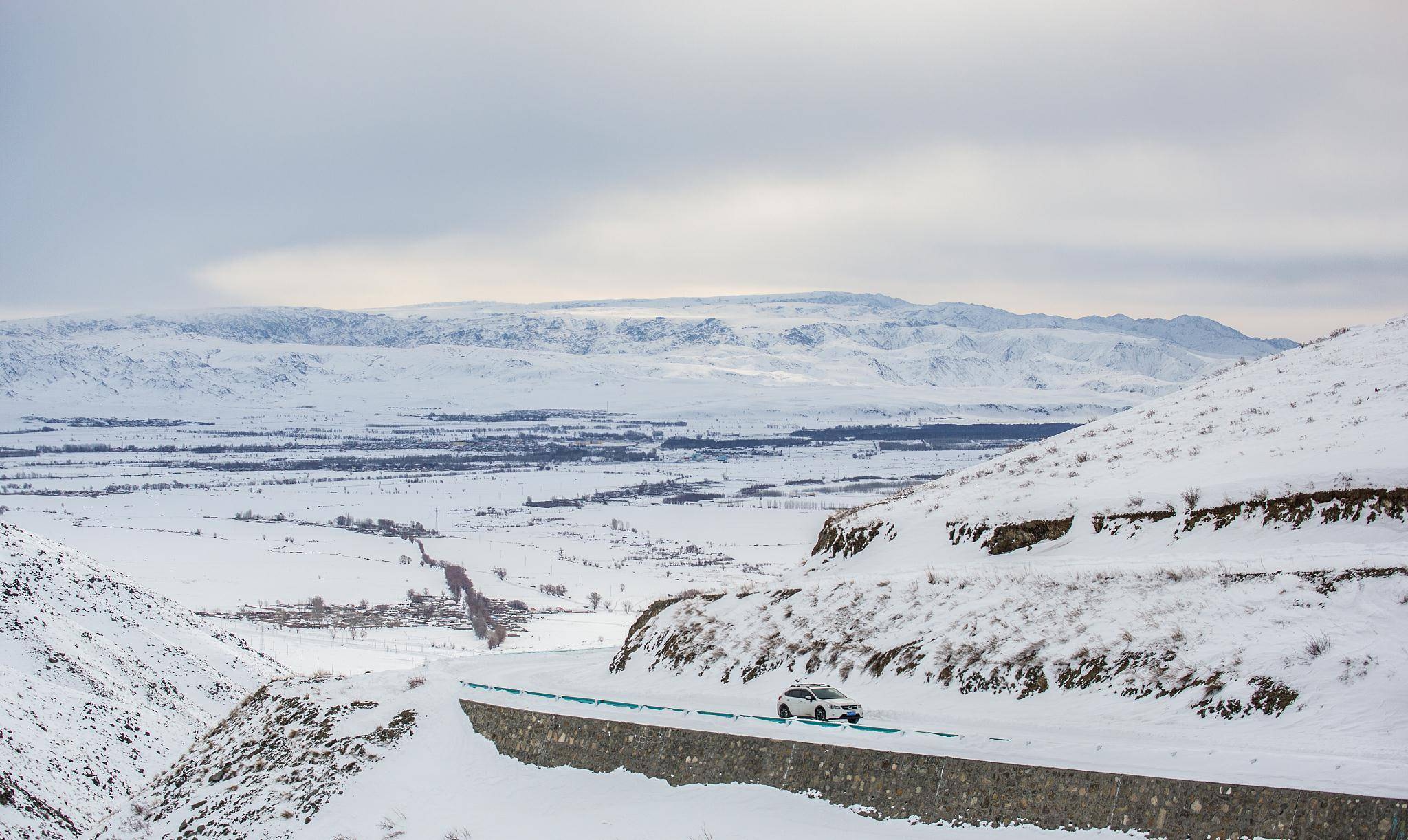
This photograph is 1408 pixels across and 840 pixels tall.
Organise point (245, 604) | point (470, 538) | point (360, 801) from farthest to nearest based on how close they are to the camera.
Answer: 1. point (470, 538)
2. point (245, 604)
3. point (360, 801)

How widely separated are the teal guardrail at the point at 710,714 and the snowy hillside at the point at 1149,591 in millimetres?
2000

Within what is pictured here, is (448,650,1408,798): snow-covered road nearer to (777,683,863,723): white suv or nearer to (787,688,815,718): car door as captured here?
(777,683,863,723): white suv

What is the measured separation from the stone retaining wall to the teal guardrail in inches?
34.9

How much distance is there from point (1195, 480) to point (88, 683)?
44.8m

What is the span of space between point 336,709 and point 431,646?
4851 centimetres

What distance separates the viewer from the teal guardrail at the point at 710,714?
20950 millimetres

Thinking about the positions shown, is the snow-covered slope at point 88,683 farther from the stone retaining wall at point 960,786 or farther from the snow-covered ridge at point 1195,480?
the snow-covered ridge at point 1195,480

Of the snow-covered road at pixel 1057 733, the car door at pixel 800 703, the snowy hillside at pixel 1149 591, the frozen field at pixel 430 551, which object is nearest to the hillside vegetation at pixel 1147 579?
the snowy hillside at pixel 1149 591

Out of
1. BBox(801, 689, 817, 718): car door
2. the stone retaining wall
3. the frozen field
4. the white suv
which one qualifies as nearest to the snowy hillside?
the stone retaining wall

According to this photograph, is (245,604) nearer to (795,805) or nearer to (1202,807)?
(795,805)

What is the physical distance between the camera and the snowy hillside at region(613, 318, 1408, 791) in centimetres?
1928

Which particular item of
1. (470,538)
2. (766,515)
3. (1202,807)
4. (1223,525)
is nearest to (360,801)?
(1202,807)

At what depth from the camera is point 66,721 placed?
152 ft

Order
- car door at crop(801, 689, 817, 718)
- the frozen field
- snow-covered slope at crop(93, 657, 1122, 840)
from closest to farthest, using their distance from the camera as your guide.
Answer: snow-covered slope at crop(93, 657, 1122, 840), car door at crop(801, 689, 817, 718), the frozen field
